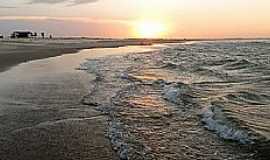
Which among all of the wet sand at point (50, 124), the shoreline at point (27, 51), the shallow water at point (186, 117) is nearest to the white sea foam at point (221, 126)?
the shallow water at point (186, 117)

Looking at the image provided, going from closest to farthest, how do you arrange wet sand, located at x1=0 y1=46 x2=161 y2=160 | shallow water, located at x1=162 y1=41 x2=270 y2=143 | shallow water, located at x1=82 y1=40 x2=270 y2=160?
wet sand, located at x1=0 y1=46 x2=161 y2=160, shallow water, located at x1=82 y1=40 x2=270 y2=160, shallow water, located at x1=162 y1=41 x2=270 y2=143

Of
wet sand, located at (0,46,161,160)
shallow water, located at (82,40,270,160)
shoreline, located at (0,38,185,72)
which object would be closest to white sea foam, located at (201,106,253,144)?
shallow water, located at (82,40,270,160)

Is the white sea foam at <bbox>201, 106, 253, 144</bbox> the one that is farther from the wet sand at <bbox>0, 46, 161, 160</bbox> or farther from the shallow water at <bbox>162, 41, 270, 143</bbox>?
the wet sand at <bbox>0, 46, 161, 160</bbox>

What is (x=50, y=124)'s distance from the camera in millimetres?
8883

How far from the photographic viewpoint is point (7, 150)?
697 centimetres

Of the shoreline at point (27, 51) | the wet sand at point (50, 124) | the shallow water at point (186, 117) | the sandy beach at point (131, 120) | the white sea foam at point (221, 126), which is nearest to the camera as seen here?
the wet sand at point (50, 124)

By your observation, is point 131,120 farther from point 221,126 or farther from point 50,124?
point 221,126

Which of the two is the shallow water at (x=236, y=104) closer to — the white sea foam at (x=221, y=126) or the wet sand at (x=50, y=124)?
the white sea foam at (x=221, y=126)

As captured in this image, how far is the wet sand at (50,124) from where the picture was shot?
695 centimetres

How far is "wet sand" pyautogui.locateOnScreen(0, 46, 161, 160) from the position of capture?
6.95 metres

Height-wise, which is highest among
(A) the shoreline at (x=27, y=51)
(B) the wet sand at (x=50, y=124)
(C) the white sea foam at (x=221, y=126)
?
(C) the white sea foam at (x=221, y=126)

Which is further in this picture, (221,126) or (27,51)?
(27,51)

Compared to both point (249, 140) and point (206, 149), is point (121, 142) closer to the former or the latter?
point (206, 149)

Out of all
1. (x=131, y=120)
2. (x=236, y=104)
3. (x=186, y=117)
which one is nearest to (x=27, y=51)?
(x=236, y=104)
